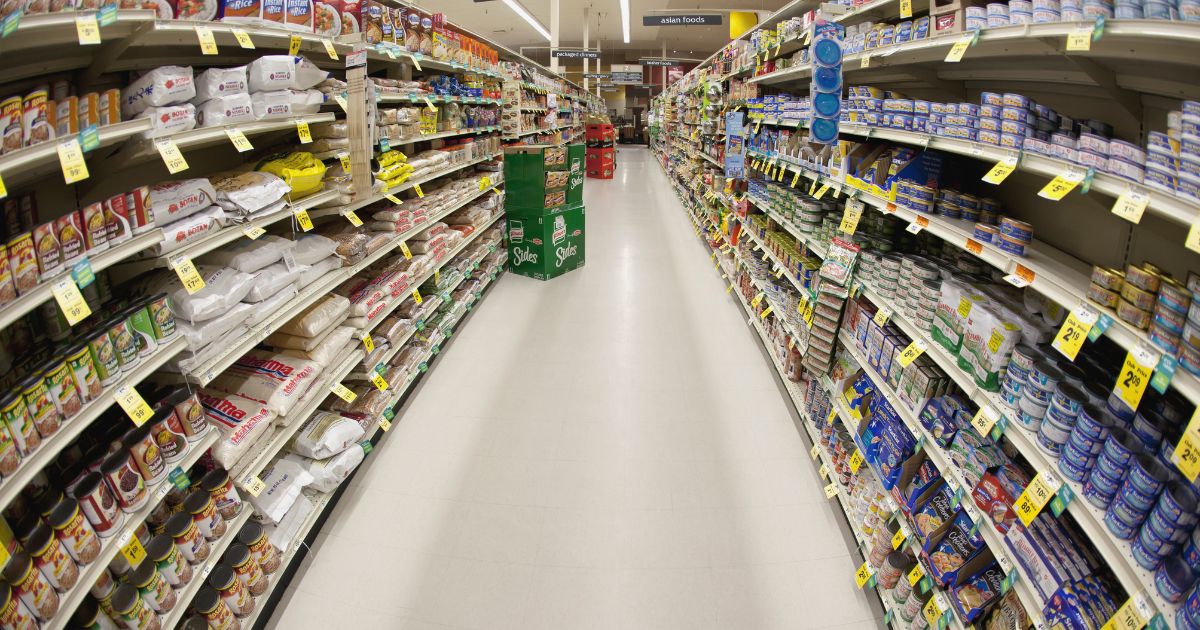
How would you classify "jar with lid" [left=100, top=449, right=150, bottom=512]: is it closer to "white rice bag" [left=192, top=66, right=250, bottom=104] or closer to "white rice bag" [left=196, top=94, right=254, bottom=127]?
"white rice bag" [left=196, top=94, right=254, bottom=127]

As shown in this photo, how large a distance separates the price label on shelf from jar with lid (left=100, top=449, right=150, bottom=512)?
8.09 ft

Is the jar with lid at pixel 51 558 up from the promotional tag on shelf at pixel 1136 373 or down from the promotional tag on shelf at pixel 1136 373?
down

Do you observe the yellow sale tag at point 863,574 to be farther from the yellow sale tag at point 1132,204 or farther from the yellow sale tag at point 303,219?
the yellow sale tag at point 303,219

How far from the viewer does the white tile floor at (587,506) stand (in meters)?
2.21

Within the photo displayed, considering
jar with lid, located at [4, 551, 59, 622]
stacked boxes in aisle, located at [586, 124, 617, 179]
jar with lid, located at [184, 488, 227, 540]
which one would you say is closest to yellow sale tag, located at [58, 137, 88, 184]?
jar with lid, located at [4, 551, 59, 622]

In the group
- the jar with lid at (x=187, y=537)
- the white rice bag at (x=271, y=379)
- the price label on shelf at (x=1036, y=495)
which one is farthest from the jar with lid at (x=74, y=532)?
the price label on shelf at (x=1036, y=495)

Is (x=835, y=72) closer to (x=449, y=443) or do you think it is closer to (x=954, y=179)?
(x=954, y=179)

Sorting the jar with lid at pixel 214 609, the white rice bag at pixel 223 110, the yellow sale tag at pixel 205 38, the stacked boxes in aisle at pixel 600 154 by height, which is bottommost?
the jar with lid at pixel 214 609

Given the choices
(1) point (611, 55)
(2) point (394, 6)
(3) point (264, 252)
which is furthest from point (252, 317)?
(1) point (611, 55)

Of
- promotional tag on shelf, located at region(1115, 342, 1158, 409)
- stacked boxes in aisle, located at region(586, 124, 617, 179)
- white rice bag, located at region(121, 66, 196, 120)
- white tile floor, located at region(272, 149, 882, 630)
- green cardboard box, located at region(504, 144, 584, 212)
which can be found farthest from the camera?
stacked boxes in aisle, located at region(586, 124, 617, 179)

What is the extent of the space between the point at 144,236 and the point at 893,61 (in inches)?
118

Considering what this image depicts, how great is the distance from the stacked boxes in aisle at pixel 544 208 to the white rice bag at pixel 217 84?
145 inches

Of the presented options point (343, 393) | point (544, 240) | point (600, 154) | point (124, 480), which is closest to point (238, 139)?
point (124, 480)

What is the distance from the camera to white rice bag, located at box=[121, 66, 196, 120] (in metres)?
1.81
